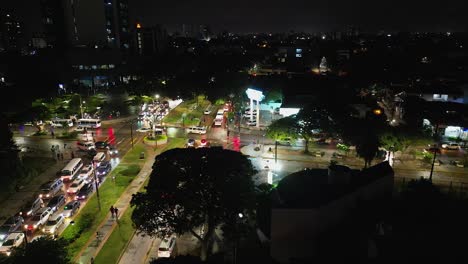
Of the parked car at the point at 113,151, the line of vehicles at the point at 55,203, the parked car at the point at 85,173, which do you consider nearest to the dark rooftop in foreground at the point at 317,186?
the line of vehicles at the point at 55,203

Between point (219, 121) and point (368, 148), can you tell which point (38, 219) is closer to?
point (368, 148)

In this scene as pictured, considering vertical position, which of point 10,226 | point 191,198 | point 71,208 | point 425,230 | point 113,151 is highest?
point 191,198

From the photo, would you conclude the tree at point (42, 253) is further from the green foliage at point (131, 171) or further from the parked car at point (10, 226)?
the green foliage at point (131, 171)

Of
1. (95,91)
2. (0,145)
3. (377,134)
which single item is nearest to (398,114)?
(377,134)

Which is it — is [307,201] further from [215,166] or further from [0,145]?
[0,145]

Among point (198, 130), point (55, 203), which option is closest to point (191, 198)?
point (55, 203)
